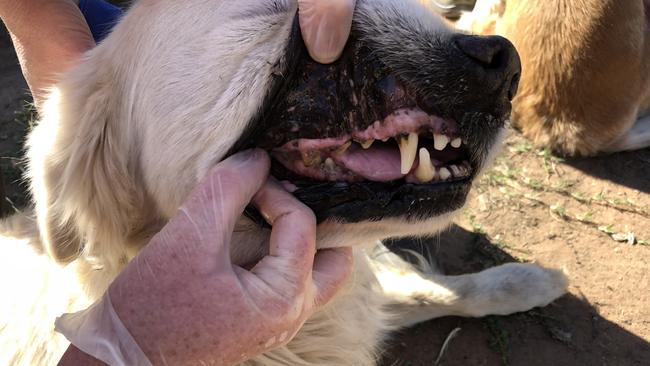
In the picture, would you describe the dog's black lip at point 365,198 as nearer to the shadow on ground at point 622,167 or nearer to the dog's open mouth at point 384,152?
the dog's open mouth at point 384,152

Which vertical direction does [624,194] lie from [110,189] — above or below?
below

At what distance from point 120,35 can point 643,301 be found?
2.84m

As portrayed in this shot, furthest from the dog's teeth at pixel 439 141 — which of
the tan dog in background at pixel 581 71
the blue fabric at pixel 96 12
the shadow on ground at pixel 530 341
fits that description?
the blue fabric at pixel 96 12

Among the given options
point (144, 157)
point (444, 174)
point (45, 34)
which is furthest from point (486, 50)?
point (45, 34)

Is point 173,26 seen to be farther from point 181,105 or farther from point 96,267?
point 96,267

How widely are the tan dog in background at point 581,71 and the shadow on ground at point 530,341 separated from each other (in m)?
1.25

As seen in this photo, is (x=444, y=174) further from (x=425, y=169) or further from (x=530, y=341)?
(x=530, y=341)

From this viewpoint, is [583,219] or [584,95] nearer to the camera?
[583,219]

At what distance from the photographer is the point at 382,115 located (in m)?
1.52

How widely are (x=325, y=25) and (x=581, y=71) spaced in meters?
2.66

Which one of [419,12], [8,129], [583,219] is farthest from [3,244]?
[583,219]

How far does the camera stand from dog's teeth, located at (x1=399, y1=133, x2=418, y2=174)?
5.00 feet

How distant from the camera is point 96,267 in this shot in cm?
194

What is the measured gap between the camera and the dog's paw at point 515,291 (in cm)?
288
